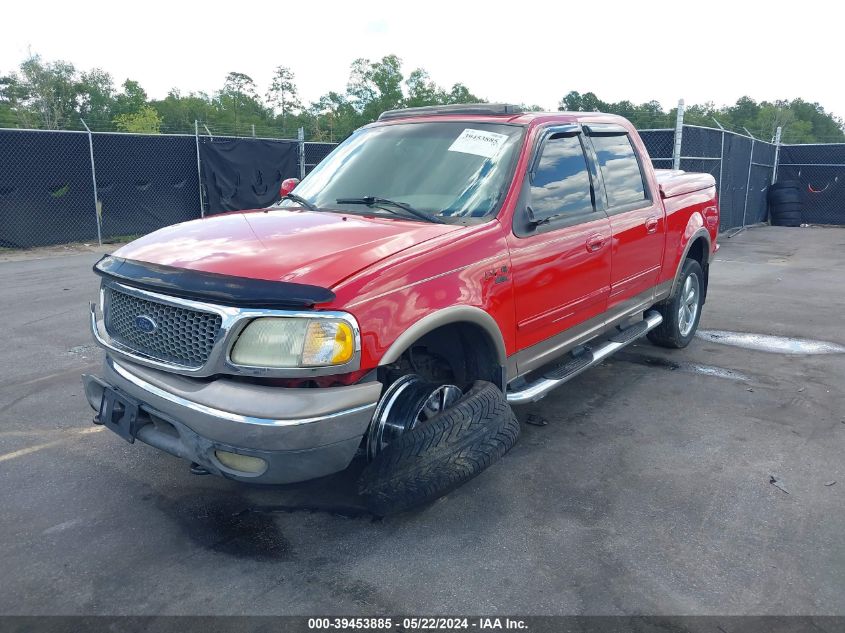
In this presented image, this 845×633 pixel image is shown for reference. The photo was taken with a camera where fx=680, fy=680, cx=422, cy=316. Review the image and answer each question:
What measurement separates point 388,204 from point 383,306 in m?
1.10

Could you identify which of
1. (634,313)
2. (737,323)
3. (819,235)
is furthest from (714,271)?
(819,235)

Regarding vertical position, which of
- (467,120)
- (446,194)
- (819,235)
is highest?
(467,120)

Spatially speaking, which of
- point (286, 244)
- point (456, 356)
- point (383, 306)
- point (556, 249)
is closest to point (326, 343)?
point (383, 306)

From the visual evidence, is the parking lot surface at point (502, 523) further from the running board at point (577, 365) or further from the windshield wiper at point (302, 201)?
the windshield wiper at point (302, 201)

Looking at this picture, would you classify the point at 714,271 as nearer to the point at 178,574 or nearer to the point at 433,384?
the point at 433,384

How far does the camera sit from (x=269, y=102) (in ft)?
277

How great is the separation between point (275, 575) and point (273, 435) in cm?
68

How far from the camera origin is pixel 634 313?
17.2 ft

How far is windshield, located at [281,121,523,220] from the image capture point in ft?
12.3

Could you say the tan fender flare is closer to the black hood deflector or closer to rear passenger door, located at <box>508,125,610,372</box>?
rear passenger door, located at <box>508,125,610,372</box>

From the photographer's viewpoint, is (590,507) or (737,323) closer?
(590,507)

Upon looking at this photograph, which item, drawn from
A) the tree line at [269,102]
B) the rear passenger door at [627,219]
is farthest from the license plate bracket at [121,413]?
the tree line at [269,102]

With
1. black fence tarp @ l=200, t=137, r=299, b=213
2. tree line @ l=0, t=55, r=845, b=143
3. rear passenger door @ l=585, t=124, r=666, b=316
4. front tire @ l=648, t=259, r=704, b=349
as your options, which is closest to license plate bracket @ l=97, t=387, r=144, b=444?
rear passenger door @ l=585, t=124, r=666, b=316

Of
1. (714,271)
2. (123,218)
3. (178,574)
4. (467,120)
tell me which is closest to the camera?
(178,574)
